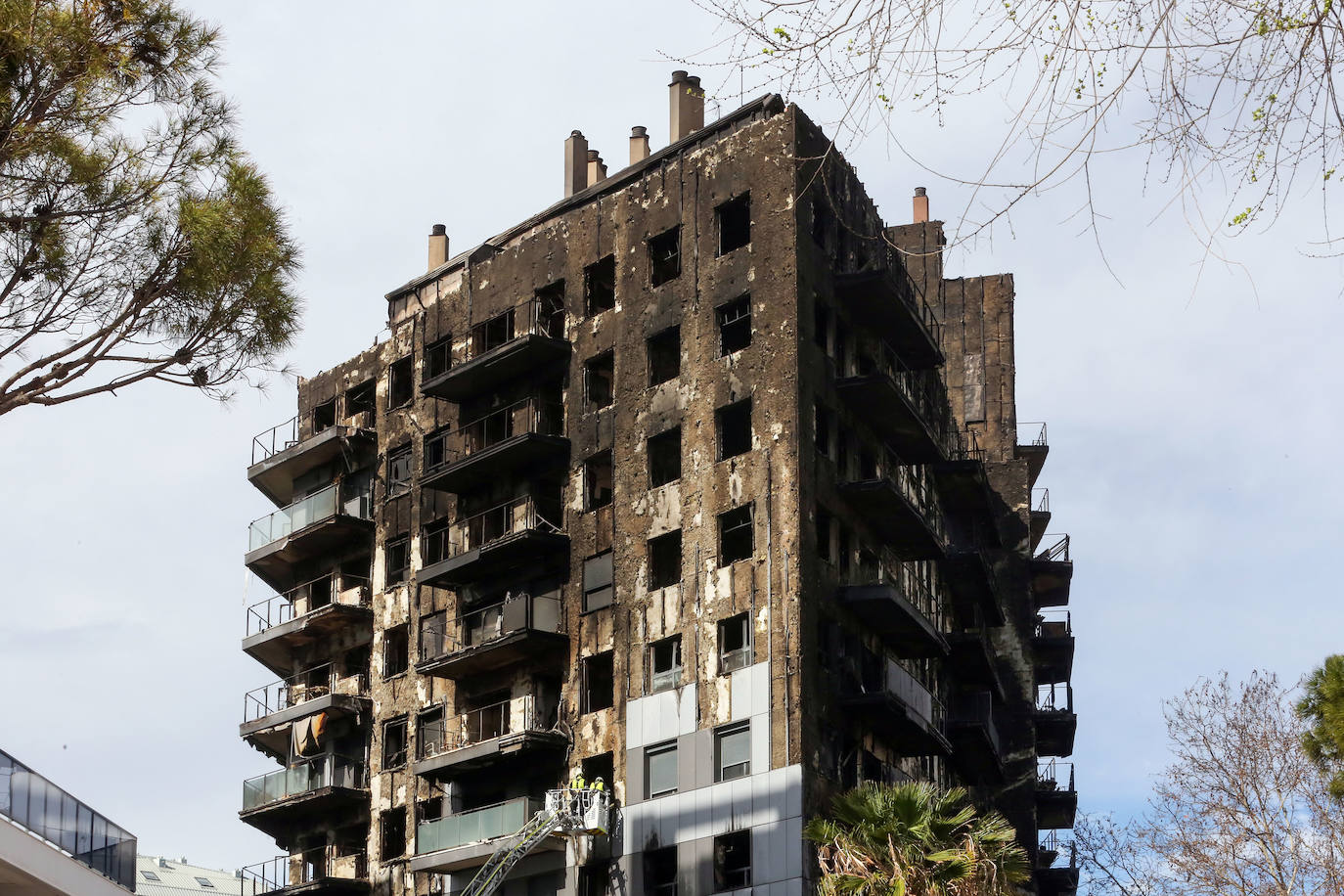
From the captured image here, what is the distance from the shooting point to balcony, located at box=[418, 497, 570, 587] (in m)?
54.4

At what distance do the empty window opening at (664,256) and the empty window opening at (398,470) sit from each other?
11.6m

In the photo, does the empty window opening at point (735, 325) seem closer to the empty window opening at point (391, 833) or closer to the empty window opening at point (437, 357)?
the empty window opening at point (437, 357)

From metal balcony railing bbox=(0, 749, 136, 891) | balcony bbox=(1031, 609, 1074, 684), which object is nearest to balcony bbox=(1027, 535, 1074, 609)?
balcony bbox=(1031, 609, 1074, 684)

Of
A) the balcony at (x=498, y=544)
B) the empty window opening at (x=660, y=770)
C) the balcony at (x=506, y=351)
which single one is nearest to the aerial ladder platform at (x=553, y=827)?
the empty window opening at (x=660, y=770)

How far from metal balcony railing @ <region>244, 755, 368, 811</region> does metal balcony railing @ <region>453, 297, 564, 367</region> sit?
42.0 ft

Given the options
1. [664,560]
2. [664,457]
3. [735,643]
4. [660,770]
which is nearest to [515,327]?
[664,457]

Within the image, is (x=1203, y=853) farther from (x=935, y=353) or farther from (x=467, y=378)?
(x=467, y=378)

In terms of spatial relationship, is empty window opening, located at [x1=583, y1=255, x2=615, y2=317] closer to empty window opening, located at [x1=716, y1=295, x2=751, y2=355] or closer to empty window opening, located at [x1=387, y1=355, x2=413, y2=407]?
empty window opening, located at [x1=716, y1=295, x2=751, y2=355]

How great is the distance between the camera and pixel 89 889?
3297cm

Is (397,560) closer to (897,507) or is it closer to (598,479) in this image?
(598,479)

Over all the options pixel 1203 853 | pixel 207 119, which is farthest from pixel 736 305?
pixel 207 119

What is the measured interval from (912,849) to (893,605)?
1134 centimetres

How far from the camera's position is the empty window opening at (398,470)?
61656 mm

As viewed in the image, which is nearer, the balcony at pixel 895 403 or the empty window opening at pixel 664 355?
the balcony at pixel 895 403
